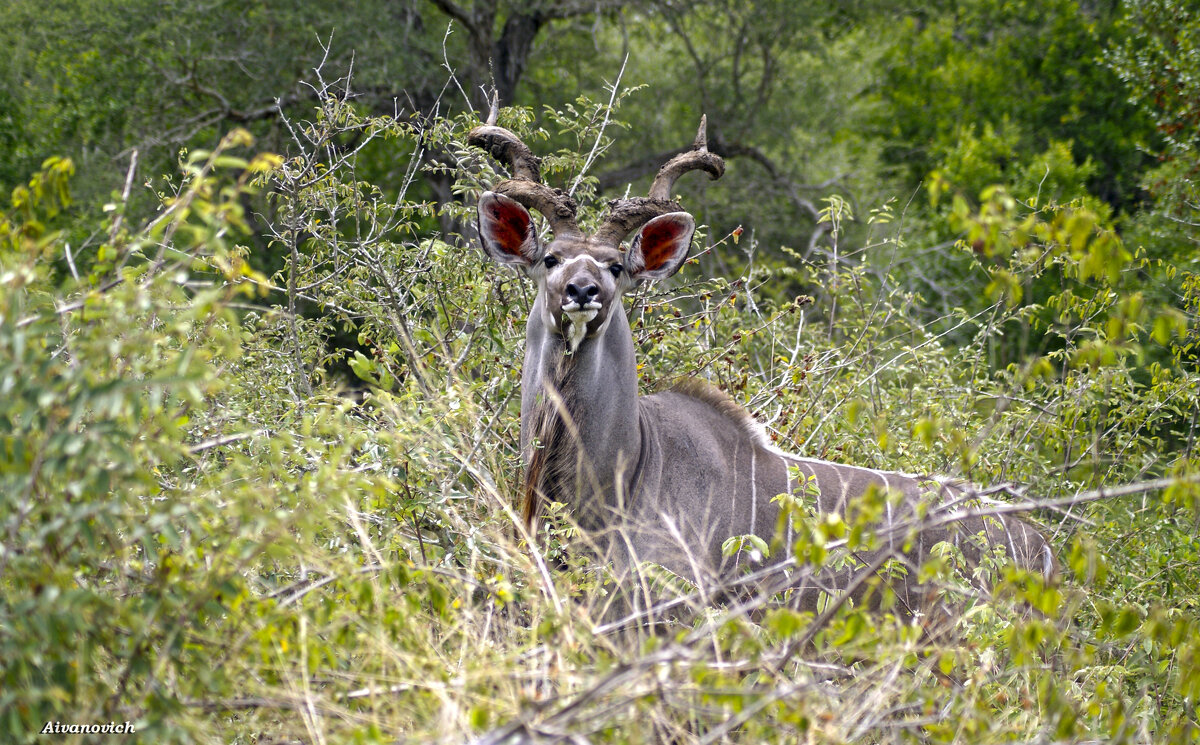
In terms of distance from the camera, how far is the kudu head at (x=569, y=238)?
12.7 feet

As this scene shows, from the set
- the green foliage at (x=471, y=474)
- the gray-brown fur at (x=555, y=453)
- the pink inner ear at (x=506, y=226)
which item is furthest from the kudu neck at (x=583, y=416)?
the pink inner ear at (x=506, y=226)

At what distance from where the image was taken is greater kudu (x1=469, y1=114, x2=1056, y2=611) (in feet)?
12.7

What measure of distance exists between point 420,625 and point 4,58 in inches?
454

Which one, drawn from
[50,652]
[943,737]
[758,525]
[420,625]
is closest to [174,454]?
[50,652]

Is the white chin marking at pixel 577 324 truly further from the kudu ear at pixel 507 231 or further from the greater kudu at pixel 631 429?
the kudu ear at pixel 507 231

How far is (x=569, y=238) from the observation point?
162 inches

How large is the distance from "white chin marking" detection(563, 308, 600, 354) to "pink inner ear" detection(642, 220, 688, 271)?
0.60 metres

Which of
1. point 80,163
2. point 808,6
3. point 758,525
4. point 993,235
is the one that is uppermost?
point 808,6

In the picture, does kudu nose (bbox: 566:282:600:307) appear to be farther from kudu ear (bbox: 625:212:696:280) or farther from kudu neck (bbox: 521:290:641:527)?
kudu ear (bbox: 625:212:696:280)

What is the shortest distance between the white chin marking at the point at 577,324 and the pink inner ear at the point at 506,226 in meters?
0.56

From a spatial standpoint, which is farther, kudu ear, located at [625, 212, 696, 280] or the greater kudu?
kudu ear, located at [625, 212, 696, 280]

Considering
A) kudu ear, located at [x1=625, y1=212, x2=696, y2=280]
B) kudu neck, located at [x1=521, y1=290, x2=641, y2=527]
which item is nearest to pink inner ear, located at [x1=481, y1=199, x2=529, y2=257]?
kudu neck, located at [x1=521, y1=290, x2=641, y2=527]

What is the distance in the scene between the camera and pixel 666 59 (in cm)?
1493

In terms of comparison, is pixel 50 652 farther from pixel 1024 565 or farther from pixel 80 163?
pixel 80 163
